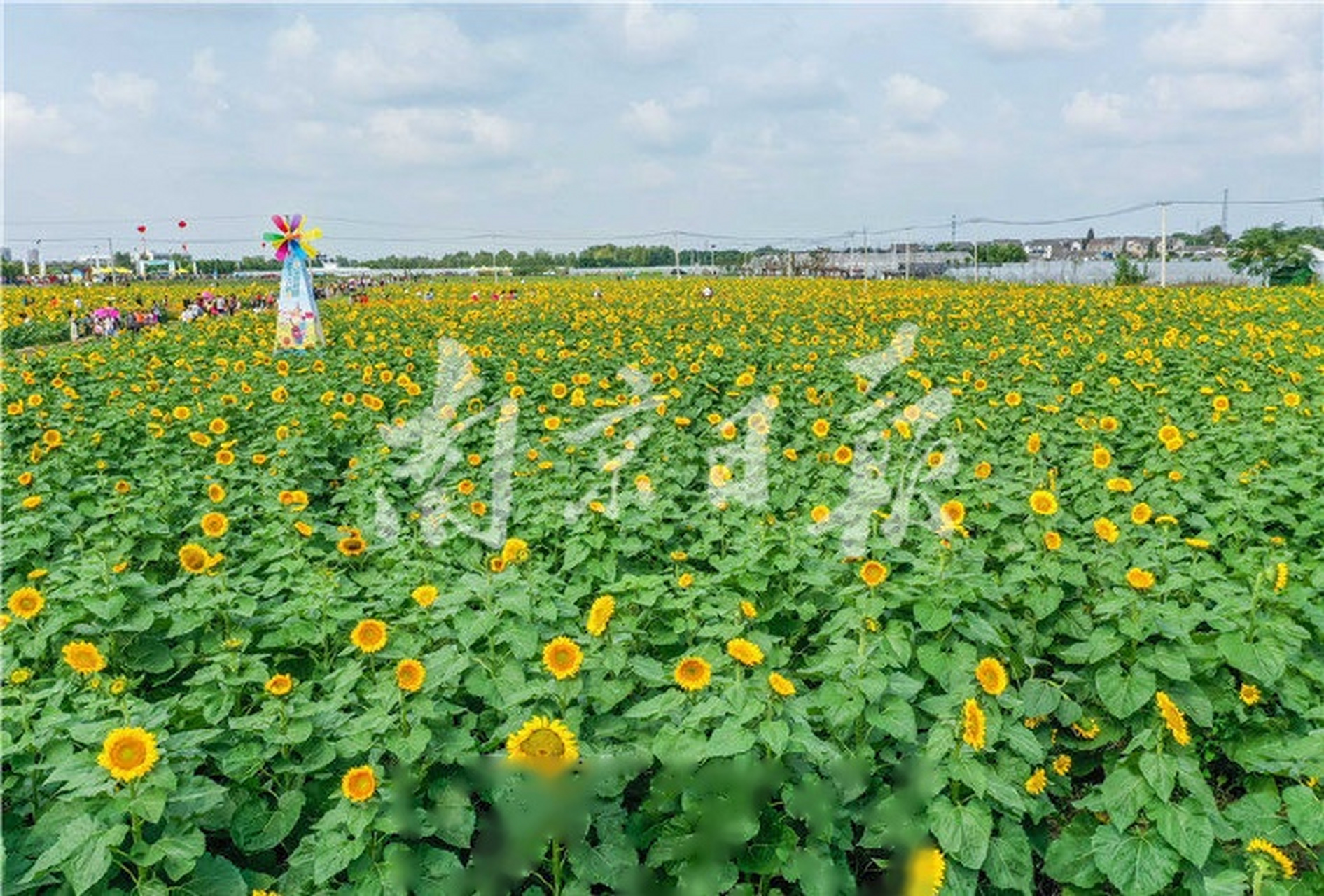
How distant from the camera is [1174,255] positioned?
202 feet

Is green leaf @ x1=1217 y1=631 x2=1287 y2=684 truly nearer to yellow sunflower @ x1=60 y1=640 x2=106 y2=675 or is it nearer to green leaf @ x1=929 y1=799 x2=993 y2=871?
green leaf @ x1=929 y1=799 x2=993 y2=871

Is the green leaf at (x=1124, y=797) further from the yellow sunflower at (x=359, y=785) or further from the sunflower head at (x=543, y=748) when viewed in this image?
the yellow sunflower at (x=359, y=785)

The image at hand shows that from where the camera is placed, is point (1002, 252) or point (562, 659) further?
point (1002, 252)

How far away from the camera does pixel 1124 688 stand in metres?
2.83

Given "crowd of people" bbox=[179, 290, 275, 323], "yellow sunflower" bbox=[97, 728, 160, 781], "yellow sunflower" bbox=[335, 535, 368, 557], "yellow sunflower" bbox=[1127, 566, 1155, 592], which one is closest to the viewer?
"yellow sunflower" bbox=[97, 728, 160, 781]

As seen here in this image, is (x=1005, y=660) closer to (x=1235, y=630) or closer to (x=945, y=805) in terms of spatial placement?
(x=1235, y=630)

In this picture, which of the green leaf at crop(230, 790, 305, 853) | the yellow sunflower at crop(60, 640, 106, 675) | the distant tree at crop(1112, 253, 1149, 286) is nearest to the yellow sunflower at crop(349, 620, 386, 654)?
the green leaf at crop(230, 790, 305, 853)

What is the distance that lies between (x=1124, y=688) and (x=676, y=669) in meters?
1.50

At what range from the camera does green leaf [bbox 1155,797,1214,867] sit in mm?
2279

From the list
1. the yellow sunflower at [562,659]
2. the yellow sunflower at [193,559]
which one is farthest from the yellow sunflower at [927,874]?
the yellow sunflower at [193,559]

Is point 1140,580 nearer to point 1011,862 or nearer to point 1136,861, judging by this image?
point 1136,861

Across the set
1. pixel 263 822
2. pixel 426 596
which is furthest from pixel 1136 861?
pixel 263 822

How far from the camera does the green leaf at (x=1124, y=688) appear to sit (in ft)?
9.08

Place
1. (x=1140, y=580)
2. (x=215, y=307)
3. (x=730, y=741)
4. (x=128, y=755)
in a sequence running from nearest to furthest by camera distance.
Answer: (x=128, y=755), (x=730, y=741), (x=1140, y=580), (x=215, y=307)
